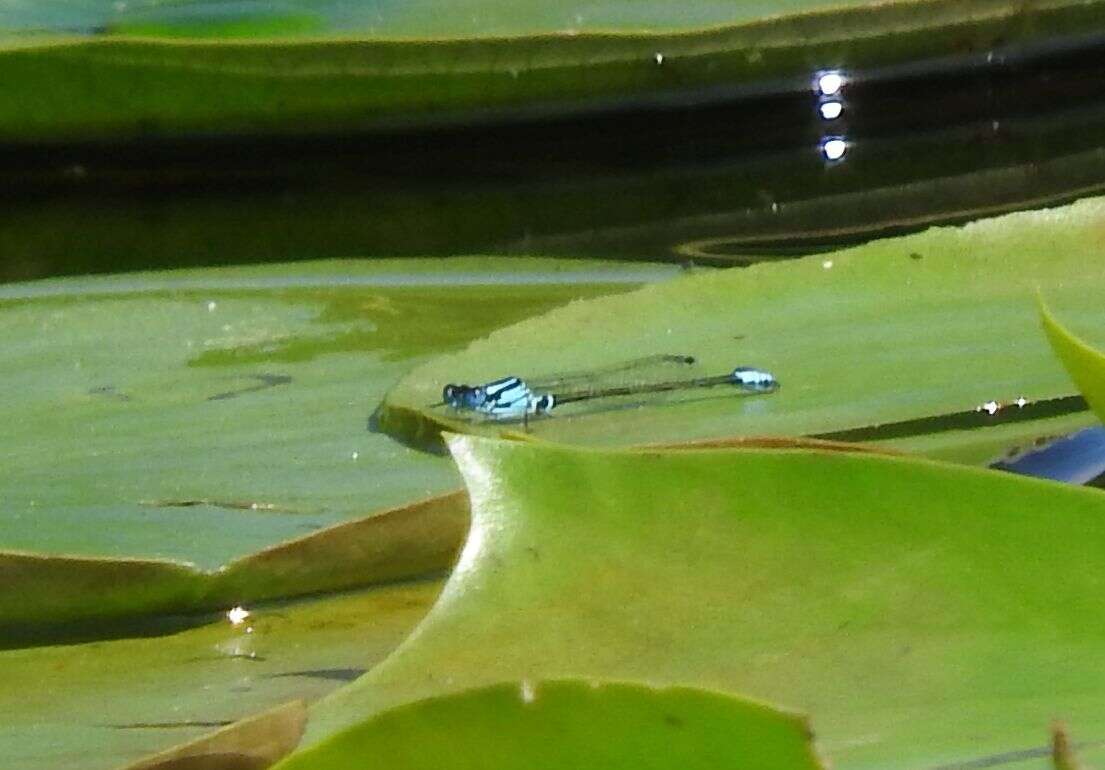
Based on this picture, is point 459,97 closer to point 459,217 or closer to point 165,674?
point 459,217

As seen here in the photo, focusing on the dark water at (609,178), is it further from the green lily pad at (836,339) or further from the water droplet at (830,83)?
the green lily pad at (836,339)

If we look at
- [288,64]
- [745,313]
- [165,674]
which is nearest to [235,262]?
[288,64]

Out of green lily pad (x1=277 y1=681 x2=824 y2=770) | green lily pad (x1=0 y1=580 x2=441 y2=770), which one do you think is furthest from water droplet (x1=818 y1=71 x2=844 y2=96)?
green lily pad (x1=277 y1=681 x2=824 y2=770)

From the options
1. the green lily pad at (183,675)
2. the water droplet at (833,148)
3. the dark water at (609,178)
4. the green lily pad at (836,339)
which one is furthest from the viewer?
the water droplet at (833,148)

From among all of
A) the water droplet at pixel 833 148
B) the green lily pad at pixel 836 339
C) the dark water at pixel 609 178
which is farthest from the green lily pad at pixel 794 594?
the water droplet at pixel 833 148

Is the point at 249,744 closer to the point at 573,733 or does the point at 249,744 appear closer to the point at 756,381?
the point at 573,733

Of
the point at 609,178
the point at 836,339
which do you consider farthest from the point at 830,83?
the point at 836,339
